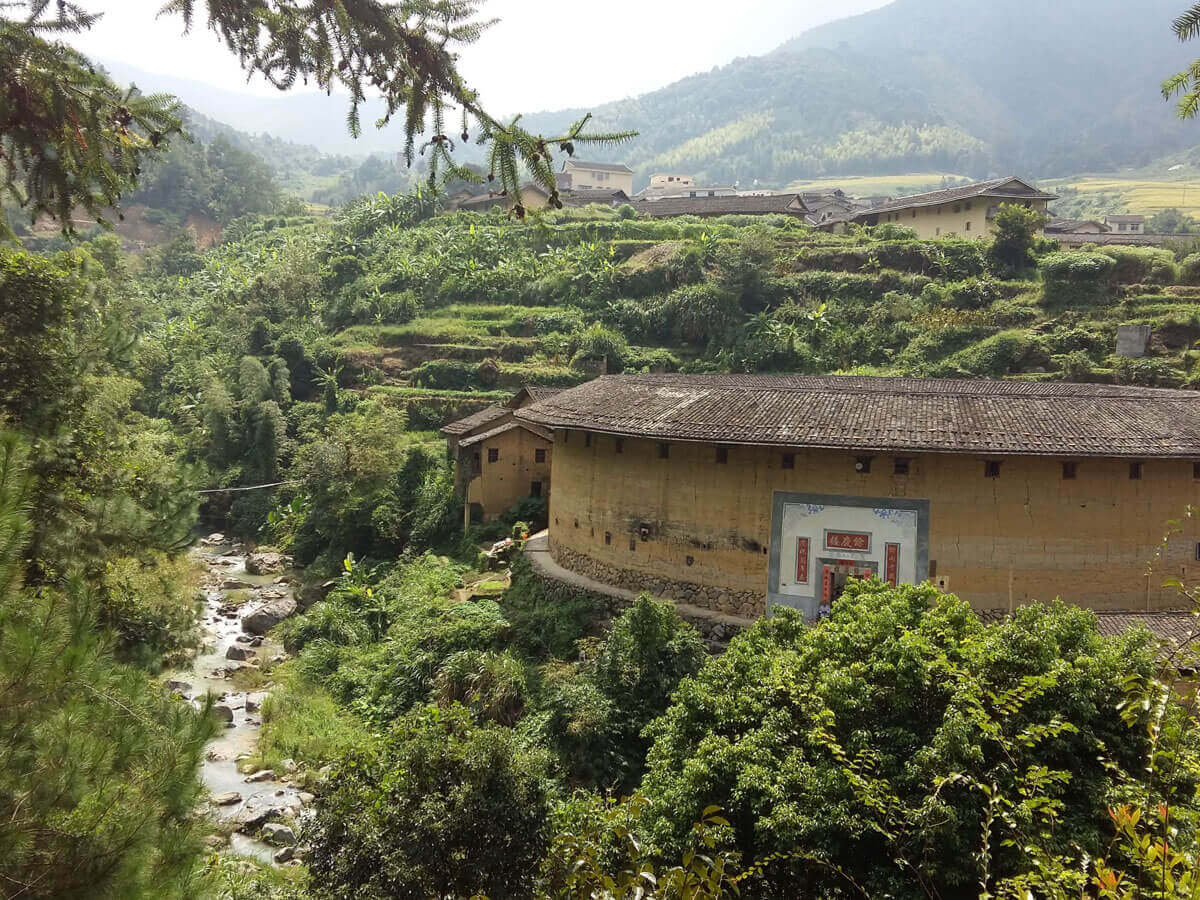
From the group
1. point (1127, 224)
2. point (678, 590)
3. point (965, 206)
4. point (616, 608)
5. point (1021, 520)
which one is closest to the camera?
point (1021, 520)

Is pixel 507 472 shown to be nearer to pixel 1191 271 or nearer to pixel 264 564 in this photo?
pixel 264 564

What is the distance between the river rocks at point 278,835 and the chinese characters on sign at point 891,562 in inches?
401

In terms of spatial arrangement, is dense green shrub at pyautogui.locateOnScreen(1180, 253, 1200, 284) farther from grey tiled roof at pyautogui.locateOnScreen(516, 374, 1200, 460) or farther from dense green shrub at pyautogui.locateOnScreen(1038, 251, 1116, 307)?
grey tiled roof at pyautogui.locateOnScreen(516, 374, 1200, 460)

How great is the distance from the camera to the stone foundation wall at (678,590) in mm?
14262

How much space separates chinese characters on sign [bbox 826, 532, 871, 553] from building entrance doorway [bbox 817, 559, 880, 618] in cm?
22

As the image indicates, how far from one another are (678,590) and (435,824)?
8.57 meters

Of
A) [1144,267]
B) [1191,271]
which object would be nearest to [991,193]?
[1144,267]

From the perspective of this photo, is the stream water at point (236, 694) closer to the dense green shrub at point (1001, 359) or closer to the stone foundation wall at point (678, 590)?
the stone foundation wall at point (678, 590)

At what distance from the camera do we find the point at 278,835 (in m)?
12.0

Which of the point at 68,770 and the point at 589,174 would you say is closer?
the point at 68,770

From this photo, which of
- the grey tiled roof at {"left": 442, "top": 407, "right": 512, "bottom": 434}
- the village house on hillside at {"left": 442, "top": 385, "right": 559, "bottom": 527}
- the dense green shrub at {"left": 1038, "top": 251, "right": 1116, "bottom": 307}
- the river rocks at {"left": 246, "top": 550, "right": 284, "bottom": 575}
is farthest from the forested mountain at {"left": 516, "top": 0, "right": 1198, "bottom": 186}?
the river rocks at {"left": 246, "top": 550, "right": 284, "bottom": 575}

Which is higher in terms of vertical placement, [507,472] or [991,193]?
[991,193]

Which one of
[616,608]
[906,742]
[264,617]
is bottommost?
[264,617]

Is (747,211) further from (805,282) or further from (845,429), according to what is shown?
(845,429)
